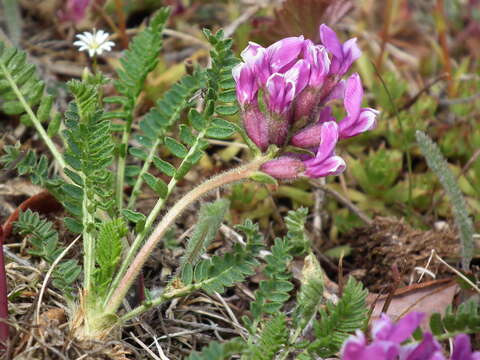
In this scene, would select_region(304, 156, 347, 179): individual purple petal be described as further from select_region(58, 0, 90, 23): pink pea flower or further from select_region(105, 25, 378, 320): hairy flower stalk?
select_region(58, 0, 90, 23): pink pea flower

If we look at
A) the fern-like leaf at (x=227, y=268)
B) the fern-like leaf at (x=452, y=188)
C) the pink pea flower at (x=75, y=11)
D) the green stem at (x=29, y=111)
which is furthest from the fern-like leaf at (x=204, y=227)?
the pink pea flower at (x=75, y=11)

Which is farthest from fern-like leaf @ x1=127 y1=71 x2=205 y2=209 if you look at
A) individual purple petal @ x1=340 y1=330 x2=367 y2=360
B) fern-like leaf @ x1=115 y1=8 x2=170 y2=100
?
individual purple petal @ x1=340 y1=330 x2=367 y2=360

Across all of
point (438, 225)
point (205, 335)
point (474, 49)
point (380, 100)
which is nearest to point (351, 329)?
point (205, 335)

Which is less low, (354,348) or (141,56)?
(141,56)

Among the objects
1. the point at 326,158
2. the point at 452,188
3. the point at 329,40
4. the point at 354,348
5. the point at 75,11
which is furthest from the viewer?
the point at 75,11

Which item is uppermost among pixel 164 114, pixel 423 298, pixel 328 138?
pixel 328 138

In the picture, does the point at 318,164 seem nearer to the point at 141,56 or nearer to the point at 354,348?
the point at 354,348

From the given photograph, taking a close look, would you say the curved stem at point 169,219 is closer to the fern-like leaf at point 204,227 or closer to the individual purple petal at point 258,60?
the fern-like leaf at point 204,227

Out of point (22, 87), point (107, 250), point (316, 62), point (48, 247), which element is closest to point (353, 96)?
point (316, 62)

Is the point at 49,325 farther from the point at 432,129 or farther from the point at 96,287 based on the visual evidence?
the point at 432,129
